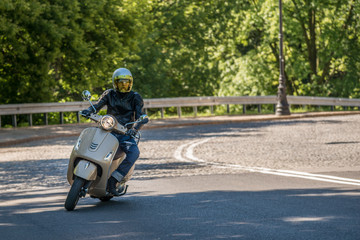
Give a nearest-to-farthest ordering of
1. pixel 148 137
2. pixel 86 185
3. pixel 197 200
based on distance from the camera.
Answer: pixel 86 185 < pixel 197 200 < pixel 148 137

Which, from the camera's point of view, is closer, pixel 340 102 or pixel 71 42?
pixel 71 42

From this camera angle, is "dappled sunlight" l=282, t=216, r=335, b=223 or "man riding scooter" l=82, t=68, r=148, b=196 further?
"man riding scooter" l=82, t=68, r=148, b=196

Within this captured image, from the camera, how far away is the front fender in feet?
27.8

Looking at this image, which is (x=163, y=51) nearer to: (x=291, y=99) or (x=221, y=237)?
(x=291, y=99)

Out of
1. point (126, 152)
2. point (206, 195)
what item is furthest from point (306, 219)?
point (126, 152)

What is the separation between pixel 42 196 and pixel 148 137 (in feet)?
35.9

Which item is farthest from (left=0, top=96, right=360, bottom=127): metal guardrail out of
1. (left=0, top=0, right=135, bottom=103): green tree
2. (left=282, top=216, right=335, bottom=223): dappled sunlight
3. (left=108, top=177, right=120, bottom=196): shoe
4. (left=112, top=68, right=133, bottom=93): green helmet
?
(left=282, top=216, right=335, bottom=223): dappled sunlight

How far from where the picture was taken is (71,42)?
29.0 metres

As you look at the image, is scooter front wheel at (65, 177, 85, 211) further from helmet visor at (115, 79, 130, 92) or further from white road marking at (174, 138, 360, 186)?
white road marking at (174, 138, 360, 186)

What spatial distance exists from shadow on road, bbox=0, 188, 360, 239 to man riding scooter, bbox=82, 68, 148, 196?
0.42m

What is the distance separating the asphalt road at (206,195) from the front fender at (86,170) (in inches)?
16.5

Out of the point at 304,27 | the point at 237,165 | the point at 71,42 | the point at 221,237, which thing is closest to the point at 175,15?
the point at 304,27

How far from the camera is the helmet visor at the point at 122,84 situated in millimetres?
9023

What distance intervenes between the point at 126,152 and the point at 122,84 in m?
0.81
